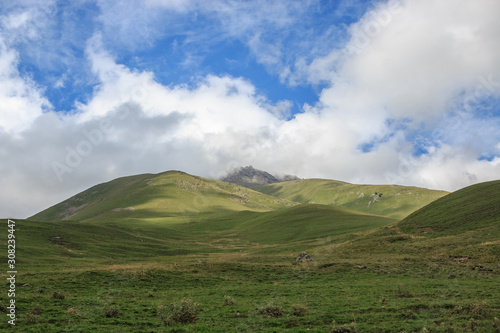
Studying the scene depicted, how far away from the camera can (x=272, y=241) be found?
108 meters

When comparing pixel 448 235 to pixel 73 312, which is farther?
pixel 448 235

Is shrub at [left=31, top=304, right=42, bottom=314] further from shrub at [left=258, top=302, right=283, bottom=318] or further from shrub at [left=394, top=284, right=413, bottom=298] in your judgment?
shrub at [left=394, top=284, right=413, bottom=298]

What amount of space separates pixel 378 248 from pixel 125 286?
4971 cm

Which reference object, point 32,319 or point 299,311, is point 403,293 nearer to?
point 299,311

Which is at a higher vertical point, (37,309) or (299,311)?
(37,309)

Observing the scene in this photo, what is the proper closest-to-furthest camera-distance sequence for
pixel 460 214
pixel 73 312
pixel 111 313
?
1. pixel 73 312
2. pixel 111 313
3. pixel 460 214

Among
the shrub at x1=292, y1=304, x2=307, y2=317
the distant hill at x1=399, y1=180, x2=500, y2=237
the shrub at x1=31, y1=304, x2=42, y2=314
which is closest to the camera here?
the shrub at x1=31, y1=304, x2=42, y2=314

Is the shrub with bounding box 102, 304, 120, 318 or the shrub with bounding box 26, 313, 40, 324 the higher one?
the shrub with bounding box 26, 313, 40, 324

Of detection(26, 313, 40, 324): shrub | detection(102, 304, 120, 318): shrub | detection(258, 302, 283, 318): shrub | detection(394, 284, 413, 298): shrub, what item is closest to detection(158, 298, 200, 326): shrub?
detection(102, 304, 120, 318): shrub

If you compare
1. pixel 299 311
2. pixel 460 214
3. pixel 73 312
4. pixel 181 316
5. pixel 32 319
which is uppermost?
pixel 460 214

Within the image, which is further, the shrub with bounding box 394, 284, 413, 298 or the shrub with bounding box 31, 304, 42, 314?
the shrub with bounding box 394, 284, 413, 298

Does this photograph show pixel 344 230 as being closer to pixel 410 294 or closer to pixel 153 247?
pixel 153 247

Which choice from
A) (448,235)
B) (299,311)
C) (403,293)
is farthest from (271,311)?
(448,235)

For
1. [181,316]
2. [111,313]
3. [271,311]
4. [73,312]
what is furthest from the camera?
[271,311]
